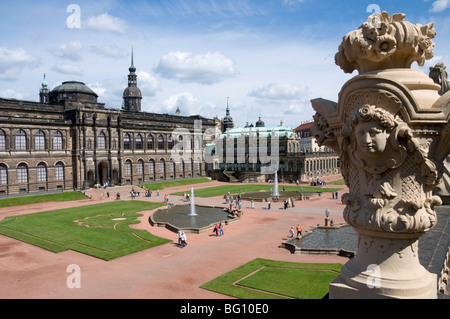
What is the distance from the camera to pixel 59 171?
6394cm

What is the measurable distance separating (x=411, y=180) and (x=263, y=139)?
82.4m

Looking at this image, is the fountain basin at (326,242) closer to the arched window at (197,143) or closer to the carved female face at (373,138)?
the carved female face at (373,138)

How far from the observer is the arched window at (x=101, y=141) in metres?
69.2

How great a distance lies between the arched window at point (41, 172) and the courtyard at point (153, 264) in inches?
1332

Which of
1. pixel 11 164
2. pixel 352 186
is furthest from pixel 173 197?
pixel 352 186

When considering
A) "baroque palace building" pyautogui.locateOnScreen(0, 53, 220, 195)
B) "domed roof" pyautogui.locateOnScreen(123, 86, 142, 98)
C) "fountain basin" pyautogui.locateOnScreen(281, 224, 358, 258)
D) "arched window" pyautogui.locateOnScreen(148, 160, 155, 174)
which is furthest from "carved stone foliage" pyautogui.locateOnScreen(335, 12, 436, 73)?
"domed roof" pyautogui.locateOnScreen(123, 86, 142, 98)

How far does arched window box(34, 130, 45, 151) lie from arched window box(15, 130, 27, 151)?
72.0 inches

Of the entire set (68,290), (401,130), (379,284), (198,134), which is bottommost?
(68,290)

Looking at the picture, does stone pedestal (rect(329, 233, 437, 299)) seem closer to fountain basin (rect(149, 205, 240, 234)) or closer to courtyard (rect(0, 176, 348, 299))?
courtyard (rect(0, 176, 348, 299))

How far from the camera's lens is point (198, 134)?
93000 millimetres

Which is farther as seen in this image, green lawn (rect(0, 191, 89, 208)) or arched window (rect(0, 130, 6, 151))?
arched window (rect(0, 130, 6, 151))

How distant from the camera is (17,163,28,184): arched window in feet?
191

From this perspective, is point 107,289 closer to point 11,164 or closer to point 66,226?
point 66,226

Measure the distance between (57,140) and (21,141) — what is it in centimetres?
651
